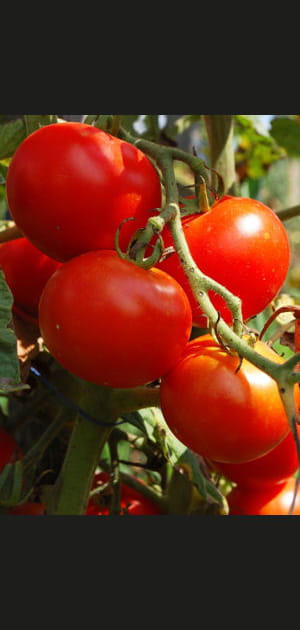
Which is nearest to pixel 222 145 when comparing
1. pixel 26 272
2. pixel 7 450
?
pixel 26 272

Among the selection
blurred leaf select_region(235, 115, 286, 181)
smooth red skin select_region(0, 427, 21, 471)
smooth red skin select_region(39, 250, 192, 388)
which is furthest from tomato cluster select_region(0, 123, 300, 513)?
blurred leaf select_region(235, 115, 286, 181)

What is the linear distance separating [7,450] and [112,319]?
48 cm

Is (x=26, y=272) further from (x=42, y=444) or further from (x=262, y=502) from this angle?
(x=262, y=502)

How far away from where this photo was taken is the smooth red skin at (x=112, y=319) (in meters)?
Answer: 0.57

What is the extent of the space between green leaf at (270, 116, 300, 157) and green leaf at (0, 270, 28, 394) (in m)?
0.78

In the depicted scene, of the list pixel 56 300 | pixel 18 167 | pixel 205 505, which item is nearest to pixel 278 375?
pixel 56 300

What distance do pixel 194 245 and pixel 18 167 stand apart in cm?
17

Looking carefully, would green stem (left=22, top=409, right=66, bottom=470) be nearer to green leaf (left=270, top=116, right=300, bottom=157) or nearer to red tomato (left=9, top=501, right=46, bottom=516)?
red tomato (left=9, top=501, right=46, bottom=516)

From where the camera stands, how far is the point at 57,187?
0.63m

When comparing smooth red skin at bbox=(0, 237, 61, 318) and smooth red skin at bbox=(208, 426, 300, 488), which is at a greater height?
smooth red skin at bbox=(0, 237, 61, 318)

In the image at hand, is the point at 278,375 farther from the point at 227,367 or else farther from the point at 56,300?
the point at 56,300

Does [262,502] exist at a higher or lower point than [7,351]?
lower

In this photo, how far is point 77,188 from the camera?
63 cm

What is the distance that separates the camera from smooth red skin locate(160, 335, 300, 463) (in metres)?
0.59
